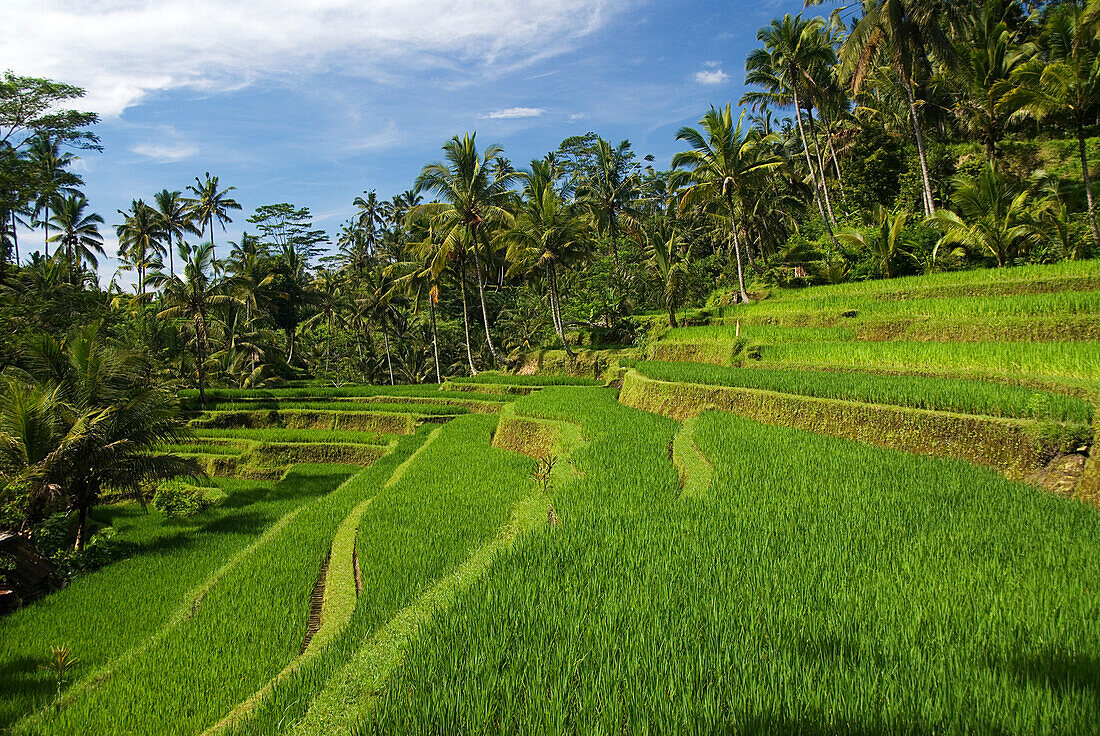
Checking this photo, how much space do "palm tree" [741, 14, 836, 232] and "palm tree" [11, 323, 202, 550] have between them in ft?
62.5

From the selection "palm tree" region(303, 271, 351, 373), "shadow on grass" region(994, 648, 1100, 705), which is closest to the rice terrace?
"shadow on grass" region(994, 648, 1100, 705)

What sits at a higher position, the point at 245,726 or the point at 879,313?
the point at 879,313

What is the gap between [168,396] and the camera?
10.4m

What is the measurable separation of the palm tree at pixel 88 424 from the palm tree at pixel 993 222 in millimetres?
17288

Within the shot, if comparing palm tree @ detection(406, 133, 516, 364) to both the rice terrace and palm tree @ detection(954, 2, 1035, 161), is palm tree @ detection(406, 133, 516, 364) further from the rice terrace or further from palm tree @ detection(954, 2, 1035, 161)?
palm tree @ detection(954, 2, 1035, 161)

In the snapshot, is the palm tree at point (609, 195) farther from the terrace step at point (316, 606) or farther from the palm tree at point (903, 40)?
the terrace step at point (316, 606)

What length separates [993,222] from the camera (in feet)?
37.9

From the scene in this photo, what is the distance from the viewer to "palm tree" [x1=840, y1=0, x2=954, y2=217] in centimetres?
1505

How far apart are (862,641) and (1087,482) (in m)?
3.59

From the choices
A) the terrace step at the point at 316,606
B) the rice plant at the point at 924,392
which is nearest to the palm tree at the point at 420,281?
the rice plant at the point at 924,392

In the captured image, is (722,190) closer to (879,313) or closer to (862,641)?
(879,313)

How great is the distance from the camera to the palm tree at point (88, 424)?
332 inches

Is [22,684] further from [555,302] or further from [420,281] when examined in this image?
[420,281]

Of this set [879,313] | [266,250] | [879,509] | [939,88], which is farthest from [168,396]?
[266,250]
